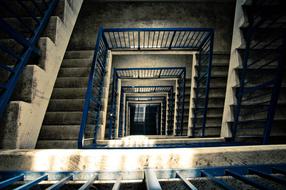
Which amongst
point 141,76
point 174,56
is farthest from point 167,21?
point 141,76

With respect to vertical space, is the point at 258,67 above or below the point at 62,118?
above

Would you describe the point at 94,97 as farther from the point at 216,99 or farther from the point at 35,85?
the point at 216,99

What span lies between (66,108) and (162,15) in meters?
4.39

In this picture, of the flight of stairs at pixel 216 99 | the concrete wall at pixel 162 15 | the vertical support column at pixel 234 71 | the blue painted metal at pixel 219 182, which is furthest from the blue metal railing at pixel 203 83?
the blue painted metal at pixel 219 182

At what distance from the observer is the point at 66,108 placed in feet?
8.34

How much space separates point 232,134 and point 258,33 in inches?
71.1

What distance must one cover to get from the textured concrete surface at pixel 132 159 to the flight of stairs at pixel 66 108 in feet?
3.08

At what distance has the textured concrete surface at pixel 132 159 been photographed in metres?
1.16

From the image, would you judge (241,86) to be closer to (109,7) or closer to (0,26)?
(0,26)

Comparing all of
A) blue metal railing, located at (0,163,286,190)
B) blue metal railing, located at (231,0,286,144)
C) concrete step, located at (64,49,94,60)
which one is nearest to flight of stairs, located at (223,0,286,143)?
blue metal railing, located at (231,0,286,144)

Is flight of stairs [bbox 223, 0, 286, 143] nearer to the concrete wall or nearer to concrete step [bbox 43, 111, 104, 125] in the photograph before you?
concrete step [bbox 43, 111, 104, 125]

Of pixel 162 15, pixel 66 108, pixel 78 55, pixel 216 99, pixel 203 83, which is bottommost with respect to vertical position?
pixel 66 108

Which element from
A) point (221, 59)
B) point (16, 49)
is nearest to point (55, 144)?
point (16, 49)

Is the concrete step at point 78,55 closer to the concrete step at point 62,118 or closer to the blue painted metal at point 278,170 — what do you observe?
the concrete step at point 62,118
